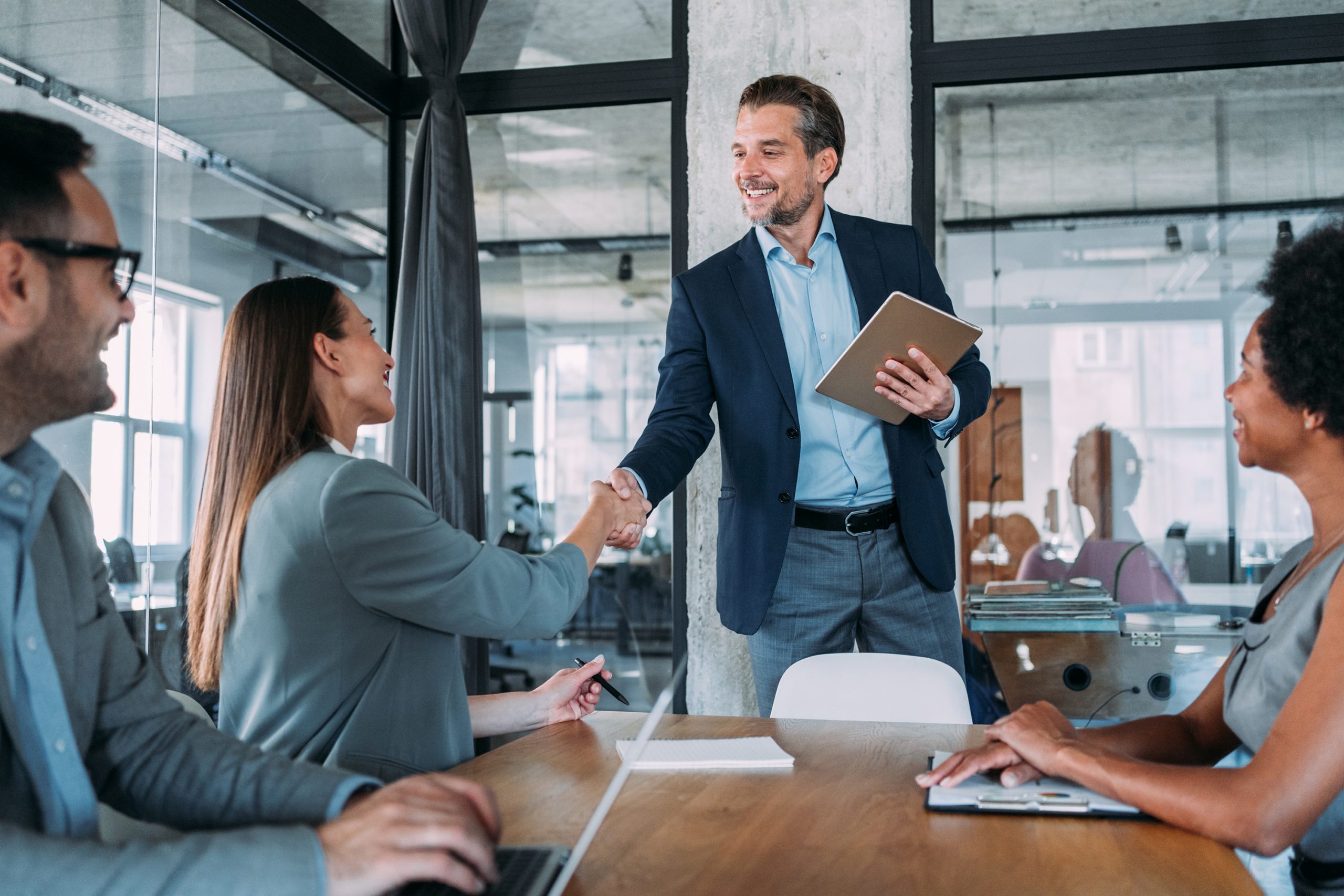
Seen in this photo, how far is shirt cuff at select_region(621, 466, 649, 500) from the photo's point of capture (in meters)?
2.45

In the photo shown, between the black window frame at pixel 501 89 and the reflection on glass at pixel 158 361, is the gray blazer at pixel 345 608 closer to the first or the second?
the reflection on glass at pixel 158 361

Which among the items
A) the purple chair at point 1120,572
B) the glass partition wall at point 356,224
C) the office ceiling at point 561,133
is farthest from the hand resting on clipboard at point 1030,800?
the purple chair at point 1120,572

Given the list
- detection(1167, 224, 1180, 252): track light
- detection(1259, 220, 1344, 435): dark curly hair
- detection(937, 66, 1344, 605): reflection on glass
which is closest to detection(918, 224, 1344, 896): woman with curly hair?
detection(1259, 220, 1344, 435): dark curly hair

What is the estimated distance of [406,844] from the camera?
2.83 ft

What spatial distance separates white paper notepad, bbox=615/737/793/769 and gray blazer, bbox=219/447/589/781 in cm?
25

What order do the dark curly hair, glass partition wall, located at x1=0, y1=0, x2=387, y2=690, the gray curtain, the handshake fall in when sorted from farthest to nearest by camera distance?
the gray curtain
glass partition wall, located at x1=0, y1=0, x2=387, y2=690
the handshake
the dark curly hair

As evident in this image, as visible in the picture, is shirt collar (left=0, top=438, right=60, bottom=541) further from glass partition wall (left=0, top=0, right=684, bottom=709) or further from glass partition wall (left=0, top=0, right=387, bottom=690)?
glass partition wall (left=0, top=0, right=387, bottom=690)

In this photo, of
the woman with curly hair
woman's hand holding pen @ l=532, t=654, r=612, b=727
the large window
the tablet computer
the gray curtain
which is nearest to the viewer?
the woman with curly hair

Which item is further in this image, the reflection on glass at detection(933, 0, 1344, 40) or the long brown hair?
the reflection on glass at detection(933, 0, 1344, 40)

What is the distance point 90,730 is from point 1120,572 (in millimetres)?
4307

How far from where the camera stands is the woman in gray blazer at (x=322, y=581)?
147 centimetres

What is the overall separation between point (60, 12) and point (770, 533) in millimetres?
2036

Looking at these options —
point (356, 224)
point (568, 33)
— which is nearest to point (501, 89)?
point (568, 33)

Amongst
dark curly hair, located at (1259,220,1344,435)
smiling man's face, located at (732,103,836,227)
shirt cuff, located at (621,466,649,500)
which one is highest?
smiling man's face, located at (732,103,836,227)
